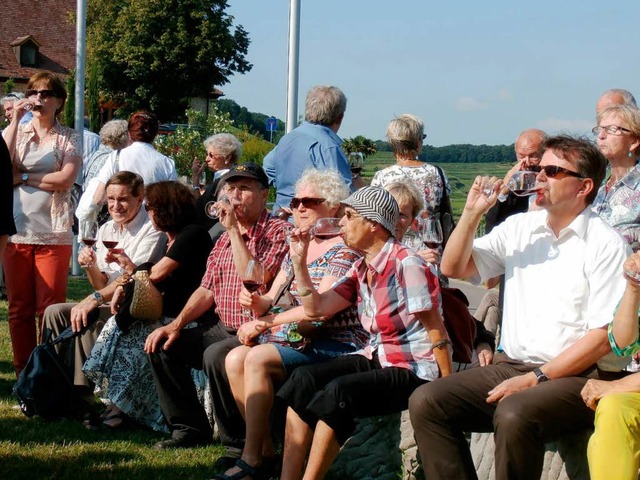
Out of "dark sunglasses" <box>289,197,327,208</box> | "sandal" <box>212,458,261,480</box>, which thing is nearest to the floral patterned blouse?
"dark sunglasses" <box>289,197,327,208</box>

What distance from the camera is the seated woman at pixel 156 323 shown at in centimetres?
623

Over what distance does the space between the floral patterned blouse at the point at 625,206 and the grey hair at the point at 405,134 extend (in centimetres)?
182

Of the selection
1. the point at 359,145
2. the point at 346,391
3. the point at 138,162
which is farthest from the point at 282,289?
the point at 359,145

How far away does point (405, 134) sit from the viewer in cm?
662

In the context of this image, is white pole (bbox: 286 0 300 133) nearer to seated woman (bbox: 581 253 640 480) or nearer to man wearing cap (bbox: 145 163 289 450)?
man wearing cap (bbox: 145 163 289 450)

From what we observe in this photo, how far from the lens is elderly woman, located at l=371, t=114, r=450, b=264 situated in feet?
21.5

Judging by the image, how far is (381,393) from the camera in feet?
14.7

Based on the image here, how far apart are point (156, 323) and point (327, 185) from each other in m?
1.65

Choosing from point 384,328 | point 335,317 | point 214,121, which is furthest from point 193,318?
point 214,121

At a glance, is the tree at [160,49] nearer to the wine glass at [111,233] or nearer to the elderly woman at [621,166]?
the wine glass at [111,233]

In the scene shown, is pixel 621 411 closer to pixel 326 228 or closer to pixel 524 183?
pixel 524 183

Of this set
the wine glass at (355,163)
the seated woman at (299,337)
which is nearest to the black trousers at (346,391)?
the seated woman at (299,337)

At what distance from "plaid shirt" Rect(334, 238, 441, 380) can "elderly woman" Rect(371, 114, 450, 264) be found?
188cm

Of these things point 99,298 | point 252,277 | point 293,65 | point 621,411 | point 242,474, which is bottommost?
point 242,474
